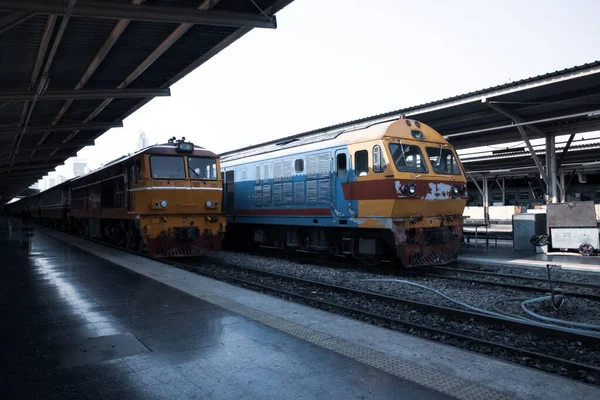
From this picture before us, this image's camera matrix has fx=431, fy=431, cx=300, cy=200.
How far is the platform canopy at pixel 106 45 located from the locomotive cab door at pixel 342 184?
3.89 m

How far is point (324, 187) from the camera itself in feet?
40.5

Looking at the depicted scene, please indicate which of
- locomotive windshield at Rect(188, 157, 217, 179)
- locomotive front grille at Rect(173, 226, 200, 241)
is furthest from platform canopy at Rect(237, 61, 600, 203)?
locomotive front grille at Rect(173, 226, 200, 241)

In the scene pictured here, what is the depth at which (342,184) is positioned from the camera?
38.3 feet

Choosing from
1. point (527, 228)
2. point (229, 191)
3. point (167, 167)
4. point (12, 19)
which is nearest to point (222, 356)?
point (12, 19)

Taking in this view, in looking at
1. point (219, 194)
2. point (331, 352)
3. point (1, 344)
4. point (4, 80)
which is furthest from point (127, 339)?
point (4, 80)

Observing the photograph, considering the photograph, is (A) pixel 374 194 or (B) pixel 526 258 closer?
(A) pixel 374 194

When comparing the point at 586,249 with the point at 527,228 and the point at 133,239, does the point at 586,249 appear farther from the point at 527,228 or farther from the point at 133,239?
the point at 133,239

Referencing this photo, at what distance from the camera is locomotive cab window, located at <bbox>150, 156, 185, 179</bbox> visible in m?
13.1

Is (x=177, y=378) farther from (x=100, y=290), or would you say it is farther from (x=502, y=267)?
(x=502, y=267)

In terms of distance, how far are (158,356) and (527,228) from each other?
46.3 feet

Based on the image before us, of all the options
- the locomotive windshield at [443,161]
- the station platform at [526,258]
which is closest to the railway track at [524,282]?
the station platform at [526,258]

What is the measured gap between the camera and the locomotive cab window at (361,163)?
11023mm

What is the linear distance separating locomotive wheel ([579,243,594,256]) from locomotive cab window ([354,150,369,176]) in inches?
298

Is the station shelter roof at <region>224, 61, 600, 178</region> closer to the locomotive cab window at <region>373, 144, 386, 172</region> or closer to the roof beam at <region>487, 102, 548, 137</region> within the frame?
the roof beam at <region>487, 102, 548, 137</region>
